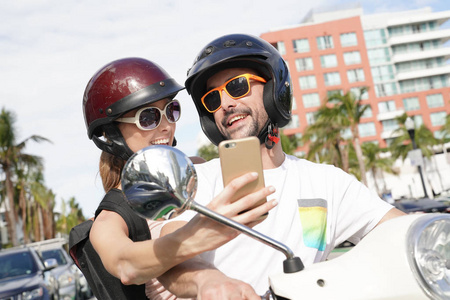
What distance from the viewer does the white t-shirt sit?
197 centimetres

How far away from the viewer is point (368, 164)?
60.2 m

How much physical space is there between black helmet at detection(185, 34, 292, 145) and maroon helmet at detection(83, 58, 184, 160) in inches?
17.5

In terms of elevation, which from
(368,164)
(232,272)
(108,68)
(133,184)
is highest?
(108,68)

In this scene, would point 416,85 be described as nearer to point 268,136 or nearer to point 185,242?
point 268,136

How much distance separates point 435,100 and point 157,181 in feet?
240

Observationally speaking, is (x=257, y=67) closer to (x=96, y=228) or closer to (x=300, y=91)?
(x=96, y=228)

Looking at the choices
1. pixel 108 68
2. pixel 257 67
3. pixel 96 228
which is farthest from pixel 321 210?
pixel 108 68

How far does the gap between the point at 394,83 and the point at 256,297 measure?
71589mm

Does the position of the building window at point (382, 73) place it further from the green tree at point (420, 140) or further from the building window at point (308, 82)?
the green tree at point (420, 140)

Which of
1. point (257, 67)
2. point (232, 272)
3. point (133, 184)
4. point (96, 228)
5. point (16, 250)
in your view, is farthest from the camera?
point (16, 250)

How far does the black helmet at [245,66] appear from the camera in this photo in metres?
2.24

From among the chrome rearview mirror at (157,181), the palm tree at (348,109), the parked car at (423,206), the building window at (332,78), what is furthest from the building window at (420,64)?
the chrome rearview mirror at (157,181)

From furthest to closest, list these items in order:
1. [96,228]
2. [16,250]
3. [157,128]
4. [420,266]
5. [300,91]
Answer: [300,91], [16,250], [157,128], [96,228], [420,266]

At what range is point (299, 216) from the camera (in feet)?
6.95
